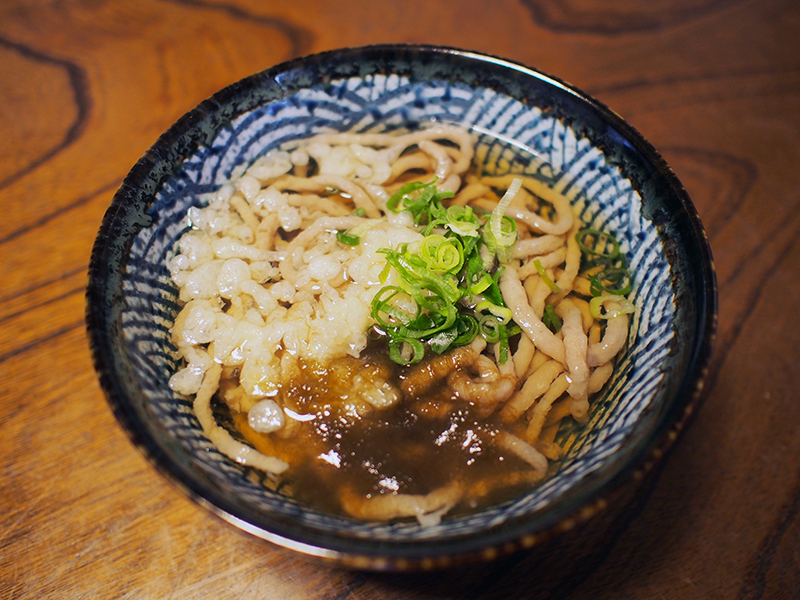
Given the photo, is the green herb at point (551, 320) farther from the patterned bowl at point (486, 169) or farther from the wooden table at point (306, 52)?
the wooden table at point (306, 52)

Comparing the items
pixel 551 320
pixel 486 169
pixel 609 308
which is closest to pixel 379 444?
pixel 551 320

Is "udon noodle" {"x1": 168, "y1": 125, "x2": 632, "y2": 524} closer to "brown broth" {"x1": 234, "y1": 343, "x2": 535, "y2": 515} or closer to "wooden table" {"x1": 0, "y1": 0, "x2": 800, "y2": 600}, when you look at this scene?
"brown broth" {"x1": 234, "y1": 343, "x2": 535, "y2": 515}

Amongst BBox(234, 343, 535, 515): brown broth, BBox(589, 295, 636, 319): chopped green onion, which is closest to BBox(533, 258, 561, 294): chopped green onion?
BBox(589, 295, 636, 319): chopped green onion

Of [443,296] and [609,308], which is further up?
[609,308]

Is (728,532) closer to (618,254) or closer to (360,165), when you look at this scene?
(618,254)

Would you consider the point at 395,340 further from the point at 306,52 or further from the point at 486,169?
the point at 306,52
